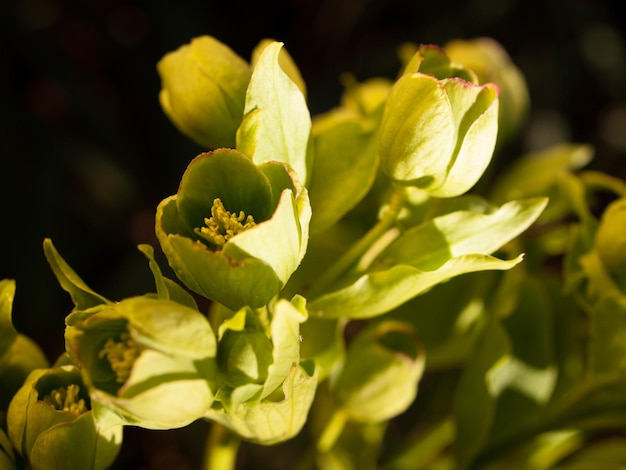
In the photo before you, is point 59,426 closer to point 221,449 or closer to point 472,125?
point 221,449

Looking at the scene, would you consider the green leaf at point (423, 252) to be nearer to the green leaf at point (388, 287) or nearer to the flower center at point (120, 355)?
the green leaf at point (388, 287)

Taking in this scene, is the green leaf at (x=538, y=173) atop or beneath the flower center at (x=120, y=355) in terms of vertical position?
beneath

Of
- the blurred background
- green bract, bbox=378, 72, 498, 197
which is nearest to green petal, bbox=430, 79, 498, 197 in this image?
green bract, bbox=378, 72, 498, 197

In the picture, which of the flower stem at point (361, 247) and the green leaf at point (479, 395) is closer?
the flower stem at point (361, 247)

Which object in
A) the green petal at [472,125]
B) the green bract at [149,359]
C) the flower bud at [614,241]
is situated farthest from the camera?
the flower bud at [614,241]

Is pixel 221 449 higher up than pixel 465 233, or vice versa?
pixel 465 233

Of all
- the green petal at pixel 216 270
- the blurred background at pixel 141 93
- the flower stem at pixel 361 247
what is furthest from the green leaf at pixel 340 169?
the blurred background at pixel 141 93

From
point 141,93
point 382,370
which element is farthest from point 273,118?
point 141,93
